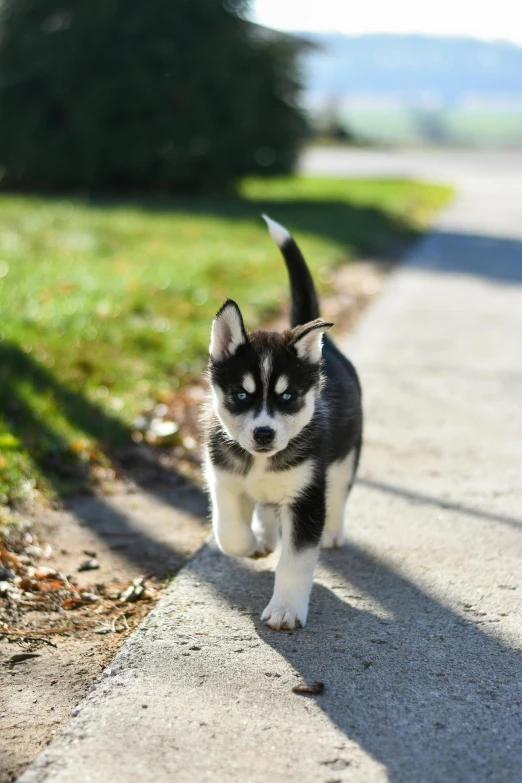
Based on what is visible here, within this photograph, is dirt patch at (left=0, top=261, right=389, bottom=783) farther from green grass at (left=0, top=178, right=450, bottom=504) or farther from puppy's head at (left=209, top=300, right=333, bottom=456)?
puppy's head at (left=209, top=300, right=333, bottom=456)

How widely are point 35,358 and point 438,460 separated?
2.82 m

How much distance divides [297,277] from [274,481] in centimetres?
122

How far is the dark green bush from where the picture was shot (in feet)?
58.4

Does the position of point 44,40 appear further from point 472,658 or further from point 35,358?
point 472,658

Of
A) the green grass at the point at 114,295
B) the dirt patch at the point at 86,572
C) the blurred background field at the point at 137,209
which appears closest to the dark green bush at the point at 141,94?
the blurred background field at the point at 137,209

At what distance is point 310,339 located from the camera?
148 inches

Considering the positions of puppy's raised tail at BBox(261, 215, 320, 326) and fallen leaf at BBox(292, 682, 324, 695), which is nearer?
fallen leaf at BBox(292, 682, 324, 695)

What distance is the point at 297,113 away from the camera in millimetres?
18938

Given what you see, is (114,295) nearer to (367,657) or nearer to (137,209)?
(367,657)

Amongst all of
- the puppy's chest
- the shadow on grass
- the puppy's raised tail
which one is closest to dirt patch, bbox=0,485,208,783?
the puppy's chest

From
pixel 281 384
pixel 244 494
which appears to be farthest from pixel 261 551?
pixel 281 384

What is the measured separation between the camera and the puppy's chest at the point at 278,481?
374 centimetres

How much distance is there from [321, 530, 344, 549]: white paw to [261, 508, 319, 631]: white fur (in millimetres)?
718

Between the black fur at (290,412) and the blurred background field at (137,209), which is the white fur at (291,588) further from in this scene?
the blurred background field at (137,209)
